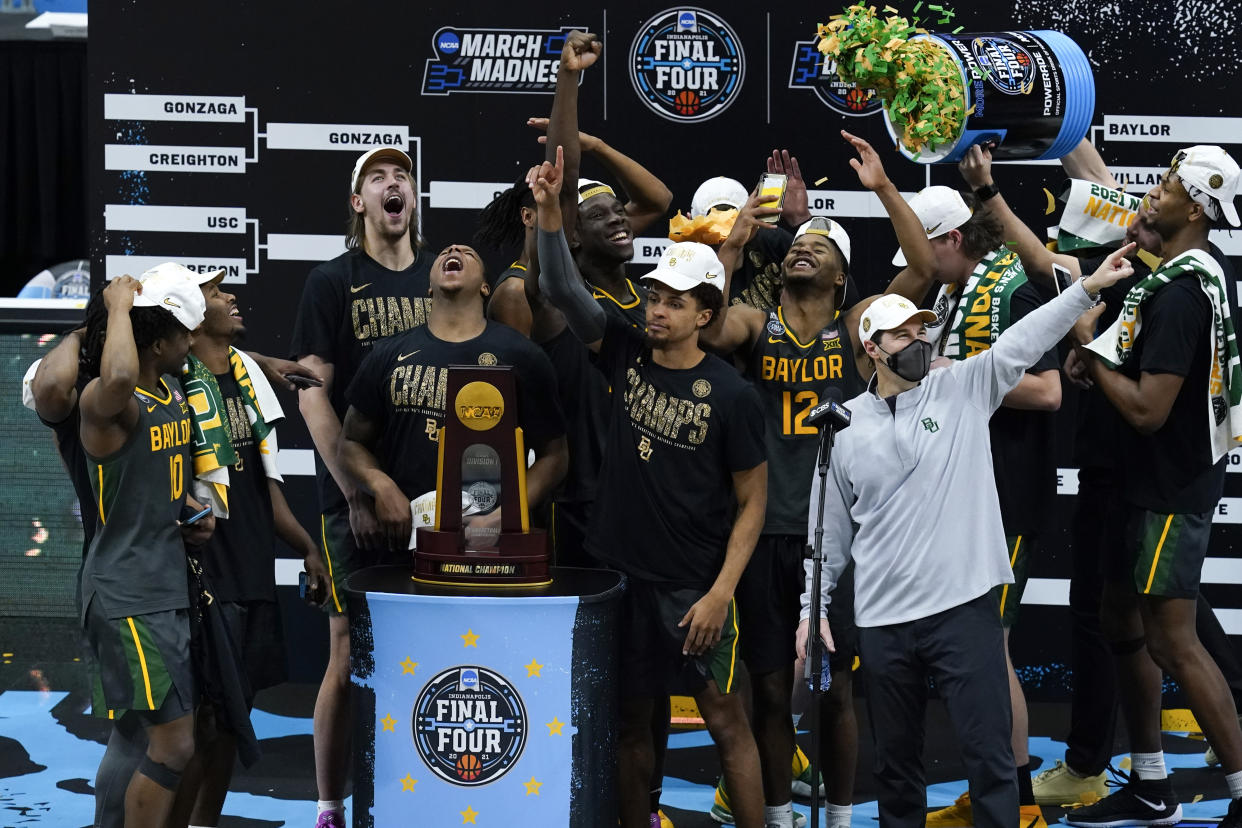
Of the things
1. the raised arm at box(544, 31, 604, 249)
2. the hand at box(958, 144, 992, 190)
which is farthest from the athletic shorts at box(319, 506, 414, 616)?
the hand at box(958, 144, 992, 190)

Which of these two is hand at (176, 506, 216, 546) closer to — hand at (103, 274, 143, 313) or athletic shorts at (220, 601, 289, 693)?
athletic shorts at (220, 601, 289, 693)

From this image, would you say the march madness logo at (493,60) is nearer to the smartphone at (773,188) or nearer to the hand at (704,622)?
the smartphone at (773,188)

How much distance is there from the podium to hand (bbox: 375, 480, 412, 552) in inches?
16.4

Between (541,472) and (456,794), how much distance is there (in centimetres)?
101

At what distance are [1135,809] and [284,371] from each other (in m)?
3.15

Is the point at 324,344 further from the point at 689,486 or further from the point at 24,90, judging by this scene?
the point at 24,90

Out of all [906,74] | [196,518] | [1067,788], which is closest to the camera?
[196,518]

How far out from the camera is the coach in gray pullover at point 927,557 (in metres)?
3.99

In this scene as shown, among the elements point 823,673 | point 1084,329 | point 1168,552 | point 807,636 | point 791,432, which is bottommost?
point 823,673

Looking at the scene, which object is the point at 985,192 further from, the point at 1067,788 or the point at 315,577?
the point at 315,577

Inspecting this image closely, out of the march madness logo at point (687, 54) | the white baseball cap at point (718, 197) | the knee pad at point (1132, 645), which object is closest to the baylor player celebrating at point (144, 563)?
the white baseball cap at point (718, 197)

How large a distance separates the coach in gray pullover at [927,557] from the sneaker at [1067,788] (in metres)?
1.33

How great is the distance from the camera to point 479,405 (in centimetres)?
409

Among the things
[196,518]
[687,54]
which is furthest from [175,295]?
[687,54]
